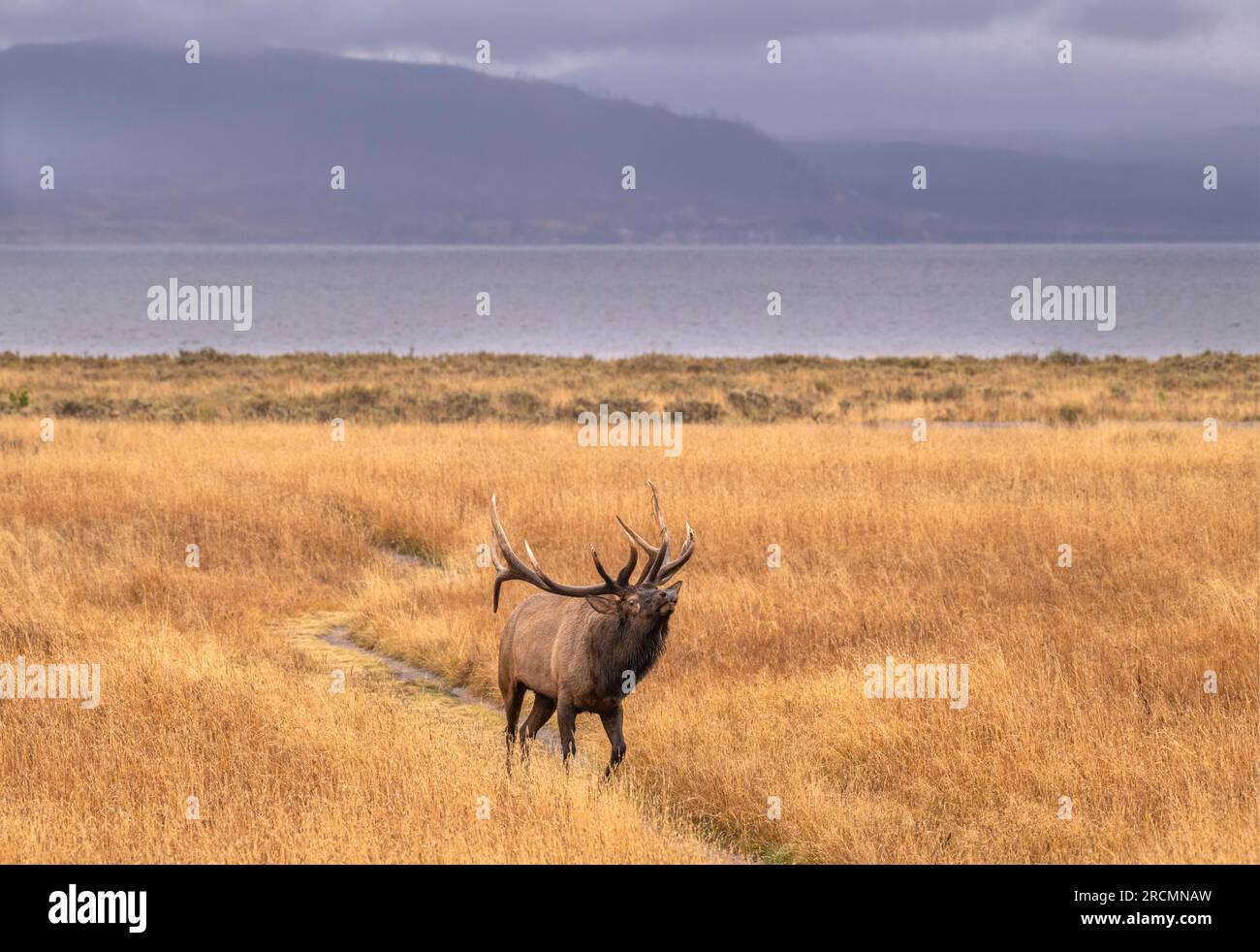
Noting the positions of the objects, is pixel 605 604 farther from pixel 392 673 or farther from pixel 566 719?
pixel 392 673

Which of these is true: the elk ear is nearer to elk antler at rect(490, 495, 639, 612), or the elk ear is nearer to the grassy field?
elk antler at rect(490, 495, 639, 612)

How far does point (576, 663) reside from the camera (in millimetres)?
8289

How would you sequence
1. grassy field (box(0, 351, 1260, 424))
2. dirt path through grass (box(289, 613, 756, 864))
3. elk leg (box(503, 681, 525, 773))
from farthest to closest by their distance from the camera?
grassy field (box(0, 351, 1260, 424)), dirt path through grass (box(289, 613, 756, 864)), elk leg (box(503, 681, 525, 773))

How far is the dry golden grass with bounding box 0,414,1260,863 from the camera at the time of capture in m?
7.84

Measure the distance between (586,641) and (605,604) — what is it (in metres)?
0.35

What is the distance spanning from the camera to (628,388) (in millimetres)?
43812

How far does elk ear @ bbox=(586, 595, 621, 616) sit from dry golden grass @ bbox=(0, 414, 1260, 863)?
1.08 m

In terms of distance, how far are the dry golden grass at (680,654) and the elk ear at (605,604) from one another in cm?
108

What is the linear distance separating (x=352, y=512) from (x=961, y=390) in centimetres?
2645

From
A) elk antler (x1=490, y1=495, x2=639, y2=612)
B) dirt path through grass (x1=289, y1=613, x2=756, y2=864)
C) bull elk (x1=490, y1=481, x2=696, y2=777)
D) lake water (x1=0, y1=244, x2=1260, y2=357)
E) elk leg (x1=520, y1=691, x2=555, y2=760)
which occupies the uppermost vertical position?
lake water (x1=0, y1=244, x2=1260, y2=357)

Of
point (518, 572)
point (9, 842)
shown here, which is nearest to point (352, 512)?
point (518, 572)

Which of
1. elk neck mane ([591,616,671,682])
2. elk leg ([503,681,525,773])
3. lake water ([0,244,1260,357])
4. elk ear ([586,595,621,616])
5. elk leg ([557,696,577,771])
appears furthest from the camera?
lake water ([0,244,1260,357])

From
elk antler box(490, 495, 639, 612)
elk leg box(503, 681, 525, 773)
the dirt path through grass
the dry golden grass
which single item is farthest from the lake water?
elk antler box(490, 495, 639, 612)

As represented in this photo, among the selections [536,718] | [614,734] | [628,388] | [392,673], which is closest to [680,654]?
[392,673]
